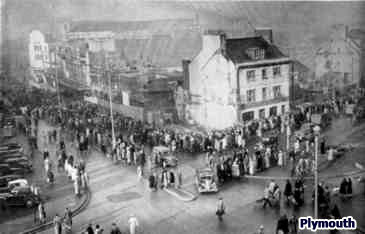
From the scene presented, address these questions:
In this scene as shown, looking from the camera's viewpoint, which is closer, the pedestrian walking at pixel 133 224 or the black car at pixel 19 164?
the pedestrian walking at pixel 133 224

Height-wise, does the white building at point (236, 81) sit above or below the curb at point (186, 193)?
above

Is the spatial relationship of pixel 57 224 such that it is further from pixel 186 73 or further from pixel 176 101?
pixel 186 73

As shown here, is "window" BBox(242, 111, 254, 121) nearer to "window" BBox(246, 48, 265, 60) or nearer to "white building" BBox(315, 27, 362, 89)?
"window" BBox(246, 48, 265, 60)

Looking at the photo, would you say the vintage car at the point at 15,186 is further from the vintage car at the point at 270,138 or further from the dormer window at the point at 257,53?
the dormer window at the point at 257,53

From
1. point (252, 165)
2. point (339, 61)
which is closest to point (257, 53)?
point (339, 61)

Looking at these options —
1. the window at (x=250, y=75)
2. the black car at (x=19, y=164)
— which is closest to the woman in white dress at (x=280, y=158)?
the window at (x=250, y=75)

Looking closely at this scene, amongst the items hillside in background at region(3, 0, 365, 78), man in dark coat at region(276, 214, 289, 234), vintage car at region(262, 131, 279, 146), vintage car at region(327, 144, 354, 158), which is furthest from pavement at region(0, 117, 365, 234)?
hillside in background at region(3, 0, 365, 78)
